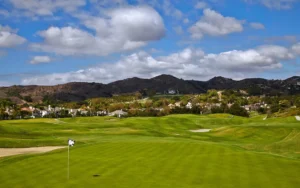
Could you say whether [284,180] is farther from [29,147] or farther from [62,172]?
[29,147]

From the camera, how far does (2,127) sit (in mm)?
54906

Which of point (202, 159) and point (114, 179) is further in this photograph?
point (202, 159)

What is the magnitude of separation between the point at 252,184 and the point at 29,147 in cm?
3017

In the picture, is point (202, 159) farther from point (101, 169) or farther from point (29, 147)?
point (29, 147)

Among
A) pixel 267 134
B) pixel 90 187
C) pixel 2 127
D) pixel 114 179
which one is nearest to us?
pixel 90 187

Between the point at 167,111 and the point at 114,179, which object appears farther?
the point at 167,111

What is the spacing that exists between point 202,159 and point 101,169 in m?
8.33

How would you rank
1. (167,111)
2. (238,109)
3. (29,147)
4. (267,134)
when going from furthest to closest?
(167,111) < (238,109) < (267,134) < (29,147)

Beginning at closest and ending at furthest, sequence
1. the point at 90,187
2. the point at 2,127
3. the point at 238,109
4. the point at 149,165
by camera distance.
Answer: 1. the point at 90,187
2. the point at 149,165
3. the point at 2,127
4. the point at 238,109

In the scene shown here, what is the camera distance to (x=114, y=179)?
19.4 metres

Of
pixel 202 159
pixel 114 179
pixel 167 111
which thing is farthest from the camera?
pixel 167 111

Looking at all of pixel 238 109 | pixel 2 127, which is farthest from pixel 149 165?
pixel 238 109

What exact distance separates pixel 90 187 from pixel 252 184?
28.3ft

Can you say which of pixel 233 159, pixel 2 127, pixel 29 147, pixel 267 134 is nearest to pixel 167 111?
pixel 267 134
